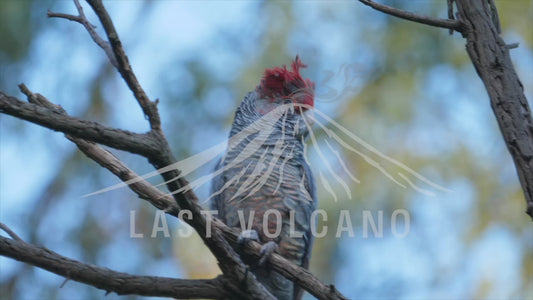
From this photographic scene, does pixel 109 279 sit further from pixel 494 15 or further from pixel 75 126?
pixel 494 15

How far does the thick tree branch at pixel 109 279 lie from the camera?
110 inches

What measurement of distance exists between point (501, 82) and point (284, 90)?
2.14 m

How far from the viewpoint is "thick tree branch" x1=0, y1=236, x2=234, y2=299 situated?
280 centimetres

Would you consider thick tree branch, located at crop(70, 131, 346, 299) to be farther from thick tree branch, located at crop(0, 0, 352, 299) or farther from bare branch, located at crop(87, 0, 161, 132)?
bare branch, located at crop(87, 0, 161, 132)

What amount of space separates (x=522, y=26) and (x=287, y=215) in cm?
491

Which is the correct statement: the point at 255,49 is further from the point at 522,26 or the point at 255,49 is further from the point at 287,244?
the point at 287,244

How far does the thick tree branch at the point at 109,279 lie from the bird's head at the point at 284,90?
1.71 meters

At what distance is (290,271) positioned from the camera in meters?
3.21

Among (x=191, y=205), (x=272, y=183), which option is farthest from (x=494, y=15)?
(x=272, y=183)

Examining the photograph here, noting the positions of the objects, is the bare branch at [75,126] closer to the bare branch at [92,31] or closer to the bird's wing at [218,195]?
the bare branch at [92,31]

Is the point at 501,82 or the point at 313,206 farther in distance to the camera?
the point at 313,206

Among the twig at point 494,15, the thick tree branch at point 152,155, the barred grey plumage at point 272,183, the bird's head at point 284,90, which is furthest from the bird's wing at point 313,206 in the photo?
the twig at point 494,15

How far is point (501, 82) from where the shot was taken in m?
2.62

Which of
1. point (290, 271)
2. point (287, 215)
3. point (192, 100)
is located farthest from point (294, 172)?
point (192, 100)
